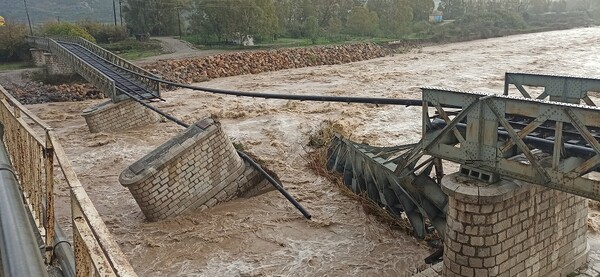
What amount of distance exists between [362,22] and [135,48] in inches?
922

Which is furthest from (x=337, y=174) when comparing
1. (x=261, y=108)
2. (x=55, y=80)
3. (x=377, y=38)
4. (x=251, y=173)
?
(x=377, y=38)

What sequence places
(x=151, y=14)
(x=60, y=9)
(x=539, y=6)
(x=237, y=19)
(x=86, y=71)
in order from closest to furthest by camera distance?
(x=86, y=71) < (x=237, y=19) < (x=151, y=14) < (x=539, y=6) < (x=60, y=9)

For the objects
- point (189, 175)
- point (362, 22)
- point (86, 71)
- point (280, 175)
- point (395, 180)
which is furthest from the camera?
point (362, 22)

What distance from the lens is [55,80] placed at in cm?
3153

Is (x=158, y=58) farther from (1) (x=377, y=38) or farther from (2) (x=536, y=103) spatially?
(2) (x=536, y=103)

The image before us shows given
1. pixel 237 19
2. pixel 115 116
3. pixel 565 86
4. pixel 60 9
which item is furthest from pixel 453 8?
pixel 60 9

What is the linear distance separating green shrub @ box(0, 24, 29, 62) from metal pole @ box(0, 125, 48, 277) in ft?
132

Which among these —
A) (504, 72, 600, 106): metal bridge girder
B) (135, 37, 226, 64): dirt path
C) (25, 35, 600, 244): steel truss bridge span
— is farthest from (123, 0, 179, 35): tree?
(504, 72, 600, 106): metal bridge girder

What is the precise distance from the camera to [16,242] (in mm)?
2402

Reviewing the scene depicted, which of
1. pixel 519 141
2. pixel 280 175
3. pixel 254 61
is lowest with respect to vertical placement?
pixel 280 175

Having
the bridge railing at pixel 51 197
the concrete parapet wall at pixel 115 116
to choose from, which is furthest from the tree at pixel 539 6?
the bridge railing at pixel 51 197

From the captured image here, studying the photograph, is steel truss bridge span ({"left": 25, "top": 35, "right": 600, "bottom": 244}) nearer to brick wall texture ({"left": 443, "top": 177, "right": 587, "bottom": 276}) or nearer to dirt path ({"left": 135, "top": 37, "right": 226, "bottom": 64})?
brick wall texture ({"left": 443, "top": 177, "right": 587, "bottom": 276})

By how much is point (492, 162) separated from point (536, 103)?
94 centimetres

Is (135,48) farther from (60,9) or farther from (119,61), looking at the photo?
(60,9)
